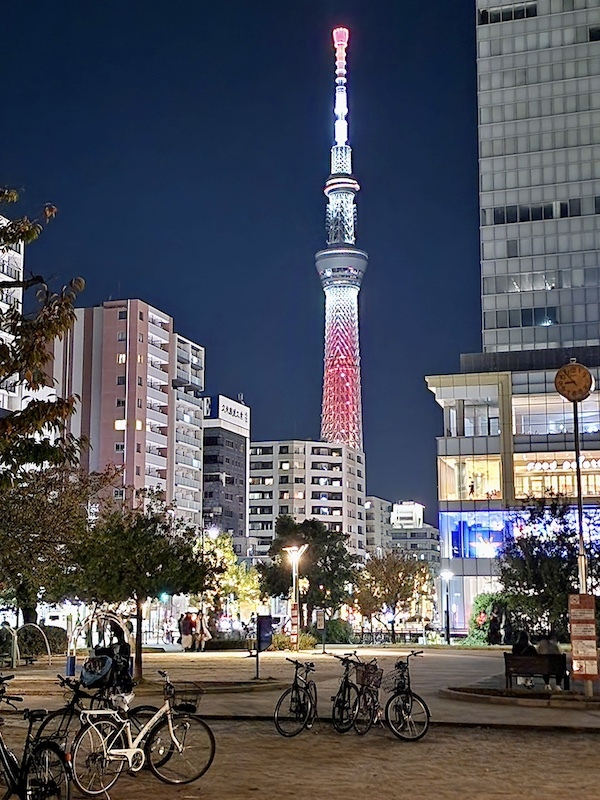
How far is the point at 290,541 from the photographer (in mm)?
72688

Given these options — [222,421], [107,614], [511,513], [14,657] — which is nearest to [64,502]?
[14,657]

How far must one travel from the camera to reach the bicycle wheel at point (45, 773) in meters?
10.2

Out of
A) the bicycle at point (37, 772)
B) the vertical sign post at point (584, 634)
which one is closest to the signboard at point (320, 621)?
the vertical sign post at point (584, 634)

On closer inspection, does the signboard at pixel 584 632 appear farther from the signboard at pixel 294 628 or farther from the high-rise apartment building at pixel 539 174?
the high-rise apartment building at pixel 539 174

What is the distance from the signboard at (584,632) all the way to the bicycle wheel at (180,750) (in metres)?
10.8

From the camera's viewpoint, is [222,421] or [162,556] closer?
[162,556]

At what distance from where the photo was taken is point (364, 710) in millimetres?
17625

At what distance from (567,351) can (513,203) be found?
86.2ft

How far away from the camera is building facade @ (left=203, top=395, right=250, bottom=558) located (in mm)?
147500

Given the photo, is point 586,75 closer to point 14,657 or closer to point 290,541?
point 290,541

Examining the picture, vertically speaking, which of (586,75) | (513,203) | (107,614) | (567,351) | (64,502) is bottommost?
(107,614)

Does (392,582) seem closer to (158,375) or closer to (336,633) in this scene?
(336,633)

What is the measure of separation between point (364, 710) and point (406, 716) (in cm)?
105

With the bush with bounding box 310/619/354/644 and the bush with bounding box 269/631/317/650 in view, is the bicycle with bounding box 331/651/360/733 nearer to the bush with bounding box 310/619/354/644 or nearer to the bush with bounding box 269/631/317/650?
the bush with bounding box 269/631/317/650
